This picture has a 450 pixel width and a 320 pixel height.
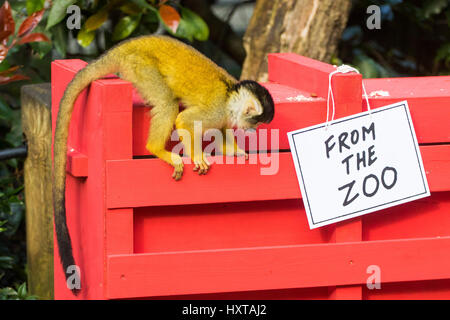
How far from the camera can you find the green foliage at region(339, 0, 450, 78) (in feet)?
16.6

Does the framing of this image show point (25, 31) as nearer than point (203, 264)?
No

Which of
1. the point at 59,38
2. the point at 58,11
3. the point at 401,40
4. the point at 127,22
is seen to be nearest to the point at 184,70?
the point at 58,11

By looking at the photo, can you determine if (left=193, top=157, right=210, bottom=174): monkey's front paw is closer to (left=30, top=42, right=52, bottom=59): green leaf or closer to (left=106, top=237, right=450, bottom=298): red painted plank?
(left=106, top=237, right=450, bottom=298): red painted plank

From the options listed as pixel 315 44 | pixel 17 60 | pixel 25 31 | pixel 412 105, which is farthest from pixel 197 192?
pixel 17 60

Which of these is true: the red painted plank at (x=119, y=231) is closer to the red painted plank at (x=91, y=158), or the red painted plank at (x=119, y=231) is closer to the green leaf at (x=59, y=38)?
the red painted plank at (x=91, y=158)

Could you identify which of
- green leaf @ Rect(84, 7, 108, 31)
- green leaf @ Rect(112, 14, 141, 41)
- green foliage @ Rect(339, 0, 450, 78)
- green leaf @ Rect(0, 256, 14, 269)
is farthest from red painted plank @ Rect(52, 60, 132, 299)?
green foliage @ Rect(339, 0, 450, 78)

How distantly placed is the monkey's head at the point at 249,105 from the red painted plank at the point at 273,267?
0.41 m

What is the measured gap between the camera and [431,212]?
8.45 ft

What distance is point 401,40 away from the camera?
17.9 ft

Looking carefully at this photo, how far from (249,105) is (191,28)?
6.20ft

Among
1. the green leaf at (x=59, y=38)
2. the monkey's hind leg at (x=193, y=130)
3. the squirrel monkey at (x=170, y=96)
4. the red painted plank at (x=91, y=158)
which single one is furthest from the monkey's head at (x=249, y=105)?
the green leaf at (x=59, y=38)

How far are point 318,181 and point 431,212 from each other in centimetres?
45

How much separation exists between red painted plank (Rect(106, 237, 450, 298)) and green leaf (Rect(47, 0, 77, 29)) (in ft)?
6.16

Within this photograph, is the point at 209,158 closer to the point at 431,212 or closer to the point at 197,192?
the point at 197,192
